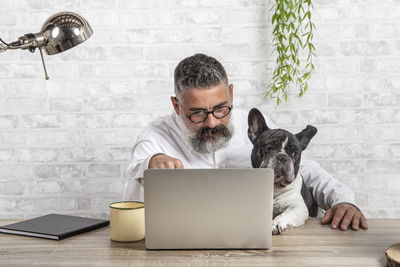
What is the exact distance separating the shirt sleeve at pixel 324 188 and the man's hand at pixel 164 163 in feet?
2.04

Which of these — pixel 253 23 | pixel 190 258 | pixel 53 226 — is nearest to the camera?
pixel 190 258

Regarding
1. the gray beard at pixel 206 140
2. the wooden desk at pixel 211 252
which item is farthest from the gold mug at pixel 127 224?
the gray beard at pixel 206 140

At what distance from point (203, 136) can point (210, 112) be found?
12cm

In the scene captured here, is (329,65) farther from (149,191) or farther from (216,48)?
(149,191)

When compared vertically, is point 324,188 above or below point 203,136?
below

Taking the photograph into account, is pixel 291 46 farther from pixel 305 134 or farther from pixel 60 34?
pixel 60 34

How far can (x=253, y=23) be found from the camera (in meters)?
2.66

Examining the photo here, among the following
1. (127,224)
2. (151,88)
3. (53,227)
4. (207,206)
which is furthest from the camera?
(151,88)

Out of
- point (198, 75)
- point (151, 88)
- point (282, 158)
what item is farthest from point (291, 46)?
point (282, 158)

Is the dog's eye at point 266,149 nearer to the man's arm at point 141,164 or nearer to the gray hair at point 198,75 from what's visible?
the man's arm at point 141,164

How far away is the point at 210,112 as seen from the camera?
207 centimetres

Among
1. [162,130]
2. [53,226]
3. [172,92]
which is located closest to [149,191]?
[53,226]

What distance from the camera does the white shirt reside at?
206cm

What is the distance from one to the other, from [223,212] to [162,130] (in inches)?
42.9
